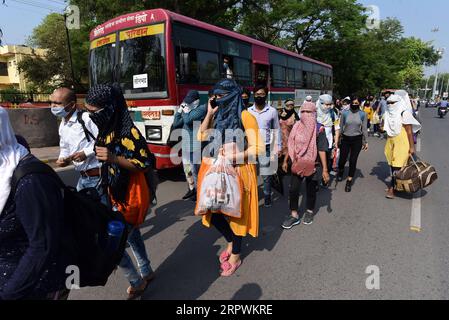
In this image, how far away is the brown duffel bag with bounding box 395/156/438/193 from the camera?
4656 mm

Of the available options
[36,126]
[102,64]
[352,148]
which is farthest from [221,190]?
[36,126]

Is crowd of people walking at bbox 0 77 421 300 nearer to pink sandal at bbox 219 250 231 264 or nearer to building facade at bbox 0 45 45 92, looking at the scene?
pink sandal at bbox 219 250 231 264

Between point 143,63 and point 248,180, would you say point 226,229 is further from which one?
point 143,63

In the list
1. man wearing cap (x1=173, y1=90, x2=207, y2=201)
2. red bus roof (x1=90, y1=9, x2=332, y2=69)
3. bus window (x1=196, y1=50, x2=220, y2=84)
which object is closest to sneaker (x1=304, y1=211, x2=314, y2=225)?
man wearing cap (x1=173, y1=90, x2=207, y2=201)

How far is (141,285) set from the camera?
256 centimetres

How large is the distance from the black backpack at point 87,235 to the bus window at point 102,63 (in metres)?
5.18

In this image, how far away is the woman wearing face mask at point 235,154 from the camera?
2725 millimetres

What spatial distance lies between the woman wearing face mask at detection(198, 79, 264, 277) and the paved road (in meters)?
0.35

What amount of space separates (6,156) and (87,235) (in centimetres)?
52

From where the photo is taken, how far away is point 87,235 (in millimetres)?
1566
